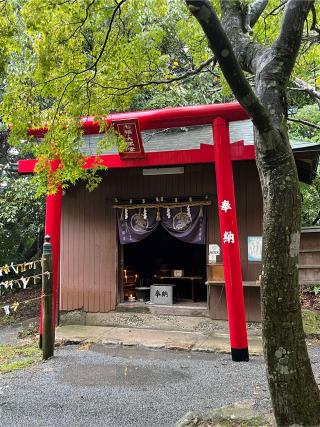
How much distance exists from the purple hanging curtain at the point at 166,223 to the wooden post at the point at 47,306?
2.89 metres

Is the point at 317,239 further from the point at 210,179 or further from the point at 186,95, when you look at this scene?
the point at 186,95

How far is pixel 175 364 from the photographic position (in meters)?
6.61

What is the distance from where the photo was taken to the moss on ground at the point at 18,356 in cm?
664

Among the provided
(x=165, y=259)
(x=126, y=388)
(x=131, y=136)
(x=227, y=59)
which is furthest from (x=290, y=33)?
(x=165, y=259)

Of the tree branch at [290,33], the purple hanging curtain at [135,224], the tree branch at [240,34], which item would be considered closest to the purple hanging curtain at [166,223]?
the purple hanging curtain at [135,224]

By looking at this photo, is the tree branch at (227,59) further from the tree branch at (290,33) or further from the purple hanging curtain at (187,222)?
the purple hanging curtain at (187,222)

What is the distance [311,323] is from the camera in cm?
861

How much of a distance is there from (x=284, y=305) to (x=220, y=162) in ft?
13.3

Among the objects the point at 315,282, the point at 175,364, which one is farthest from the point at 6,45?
the point at 315,282

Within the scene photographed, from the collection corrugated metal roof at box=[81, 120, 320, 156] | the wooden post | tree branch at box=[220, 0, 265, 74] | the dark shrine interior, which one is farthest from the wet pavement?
the dark shrine interior

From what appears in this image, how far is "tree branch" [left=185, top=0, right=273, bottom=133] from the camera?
2.95m

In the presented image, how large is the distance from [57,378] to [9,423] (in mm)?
1514

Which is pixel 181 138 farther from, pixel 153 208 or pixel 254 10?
pixel 254 10

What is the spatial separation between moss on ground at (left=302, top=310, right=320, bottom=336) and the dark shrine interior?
4.11 metres
